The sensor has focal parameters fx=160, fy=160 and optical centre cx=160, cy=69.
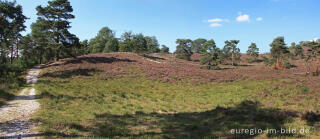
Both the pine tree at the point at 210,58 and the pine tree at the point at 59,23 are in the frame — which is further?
the pine tree at the point at 210,58

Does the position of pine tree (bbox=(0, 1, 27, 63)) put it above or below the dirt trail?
above

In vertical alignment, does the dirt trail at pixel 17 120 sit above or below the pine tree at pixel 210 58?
below

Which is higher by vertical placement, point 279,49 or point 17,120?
point 279,49

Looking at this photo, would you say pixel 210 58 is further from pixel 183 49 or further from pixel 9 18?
pixel 9 18

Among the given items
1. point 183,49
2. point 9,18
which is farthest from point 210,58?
point 9,18

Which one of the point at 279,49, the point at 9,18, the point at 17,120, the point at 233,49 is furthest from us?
the point at 233,49

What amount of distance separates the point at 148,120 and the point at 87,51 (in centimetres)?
8665

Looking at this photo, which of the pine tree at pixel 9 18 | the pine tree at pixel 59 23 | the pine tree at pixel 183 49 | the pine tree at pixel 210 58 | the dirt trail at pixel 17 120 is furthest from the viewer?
the pine tree at pixel 183 49

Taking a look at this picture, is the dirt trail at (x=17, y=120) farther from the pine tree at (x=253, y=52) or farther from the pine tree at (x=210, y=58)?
the pine tree at (x=253, y=52)

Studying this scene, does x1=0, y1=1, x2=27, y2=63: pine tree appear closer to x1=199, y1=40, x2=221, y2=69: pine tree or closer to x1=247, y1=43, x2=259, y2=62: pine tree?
Answer: x1=199, y1=40, x2=221, y2=69: pine tree

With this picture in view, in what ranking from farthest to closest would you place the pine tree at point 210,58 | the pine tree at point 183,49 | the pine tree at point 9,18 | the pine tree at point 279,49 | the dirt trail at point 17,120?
the pine tree at point 183,49 → the pine tree at point 279,49 → the pine tree at point 210,58 → the pine tree at point 9,18 → the dirt trail at point 17,120

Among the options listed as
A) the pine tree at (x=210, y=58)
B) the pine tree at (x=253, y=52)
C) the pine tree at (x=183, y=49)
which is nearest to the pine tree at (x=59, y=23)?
the pine tree at (x=210, y=58)

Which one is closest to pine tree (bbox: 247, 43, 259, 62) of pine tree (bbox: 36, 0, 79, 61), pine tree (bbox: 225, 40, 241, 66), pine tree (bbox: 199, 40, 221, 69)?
pine tree (bbox: 225, 40, 241, 66)

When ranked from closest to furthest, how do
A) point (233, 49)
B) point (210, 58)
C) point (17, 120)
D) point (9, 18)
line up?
point (17, 120) → point (9, 18) → point (210, 58) → point (233, 49)
